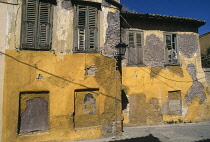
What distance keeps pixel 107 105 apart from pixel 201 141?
4102 millimetres

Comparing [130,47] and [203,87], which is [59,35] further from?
[203,87]

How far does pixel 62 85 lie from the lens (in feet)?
19.3

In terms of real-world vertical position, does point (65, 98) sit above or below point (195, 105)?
above

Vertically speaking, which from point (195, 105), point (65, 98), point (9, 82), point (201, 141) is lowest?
point (201, 141)

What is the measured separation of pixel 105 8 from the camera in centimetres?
661

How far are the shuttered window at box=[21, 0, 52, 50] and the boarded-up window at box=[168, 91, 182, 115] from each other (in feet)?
23.7

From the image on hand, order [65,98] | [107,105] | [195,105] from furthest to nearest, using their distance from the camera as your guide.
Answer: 1. [195,105]
2. [107,105]
3. [65,98]

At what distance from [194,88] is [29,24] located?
949 centimetres

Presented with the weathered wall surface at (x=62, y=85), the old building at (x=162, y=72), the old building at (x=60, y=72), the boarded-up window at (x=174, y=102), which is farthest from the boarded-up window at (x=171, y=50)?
the weathered wall surface at (x=62, y=85)

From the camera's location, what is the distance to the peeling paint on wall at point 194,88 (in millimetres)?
8875

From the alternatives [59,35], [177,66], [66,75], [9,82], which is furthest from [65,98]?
[177,66]

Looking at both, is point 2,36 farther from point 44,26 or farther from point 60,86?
point 60,86

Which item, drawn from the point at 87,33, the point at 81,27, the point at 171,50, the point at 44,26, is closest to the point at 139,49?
the point at 171,50

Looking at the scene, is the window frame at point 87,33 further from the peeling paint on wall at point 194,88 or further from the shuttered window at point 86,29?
the peeling paint on wall at point 194,88
